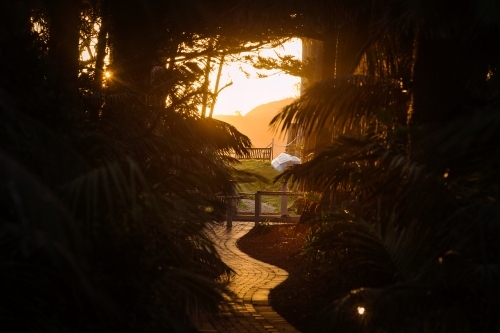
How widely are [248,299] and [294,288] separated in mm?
933

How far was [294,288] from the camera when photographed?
1077 centimetres

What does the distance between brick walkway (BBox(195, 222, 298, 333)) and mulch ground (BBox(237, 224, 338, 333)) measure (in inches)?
7.2

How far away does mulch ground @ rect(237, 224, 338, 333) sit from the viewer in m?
8.88

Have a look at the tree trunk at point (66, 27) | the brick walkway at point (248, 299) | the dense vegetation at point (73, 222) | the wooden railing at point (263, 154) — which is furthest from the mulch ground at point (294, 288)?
the wooden railing at point (263, 154)

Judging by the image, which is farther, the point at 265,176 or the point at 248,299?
the point at 265,176

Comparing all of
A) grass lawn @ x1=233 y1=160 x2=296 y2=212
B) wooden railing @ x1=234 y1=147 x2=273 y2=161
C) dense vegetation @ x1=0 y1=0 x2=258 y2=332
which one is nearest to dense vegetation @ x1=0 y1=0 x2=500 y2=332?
dense vegetation @ x1=0 y1=0 x2=258 y2=332

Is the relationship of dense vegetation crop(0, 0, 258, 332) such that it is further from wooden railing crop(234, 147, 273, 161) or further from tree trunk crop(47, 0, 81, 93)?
wooden railing crop(234, 147, 273, 161)

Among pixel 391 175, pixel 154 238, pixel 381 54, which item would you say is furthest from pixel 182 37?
pixel 154 238

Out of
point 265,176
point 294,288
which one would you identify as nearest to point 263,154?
point 265,176

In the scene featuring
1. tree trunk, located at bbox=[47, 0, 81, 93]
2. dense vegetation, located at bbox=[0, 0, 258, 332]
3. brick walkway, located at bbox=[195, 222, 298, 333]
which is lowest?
brick walkway, located at bbox=[195, 222, 298, 333]

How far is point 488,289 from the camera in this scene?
4.77 m

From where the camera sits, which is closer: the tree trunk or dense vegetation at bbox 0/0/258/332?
dense vegetation at bbox 0/0/258/332

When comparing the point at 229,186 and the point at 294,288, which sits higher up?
the point at 229,186

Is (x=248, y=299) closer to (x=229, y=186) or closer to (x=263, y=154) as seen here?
(x=229, y=186)
